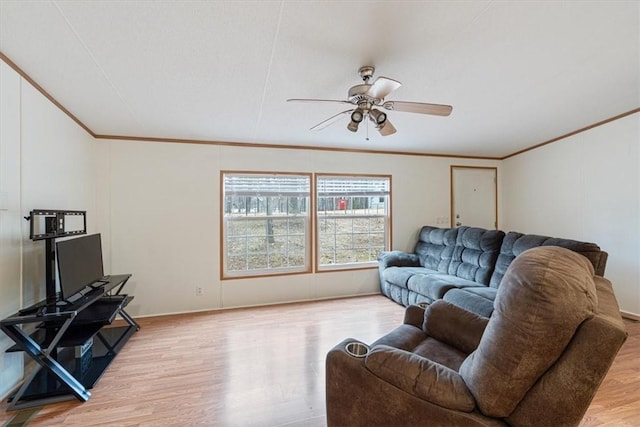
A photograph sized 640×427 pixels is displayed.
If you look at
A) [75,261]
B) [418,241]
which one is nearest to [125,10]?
[75,261]

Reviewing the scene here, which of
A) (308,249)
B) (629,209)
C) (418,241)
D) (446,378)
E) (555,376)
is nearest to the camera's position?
(555,376)

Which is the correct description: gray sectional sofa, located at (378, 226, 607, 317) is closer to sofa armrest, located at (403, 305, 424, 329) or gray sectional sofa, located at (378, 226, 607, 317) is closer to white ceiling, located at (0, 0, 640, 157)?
sofa armrest, located at (403, 305, 424, 329)

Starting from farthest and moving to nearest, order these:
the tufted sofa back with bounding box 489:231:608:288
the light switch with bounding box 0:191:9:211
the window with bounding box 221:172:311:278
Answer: the window with bounding box 221:172:311:278, the tufted sofa back with bounding box 489:231:608:288, the light switch with bounding box 0:191:9:211

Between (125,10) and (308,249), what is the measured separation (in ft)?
11.0

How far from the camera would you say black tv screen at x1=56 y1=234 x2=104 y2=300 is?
7.37 ft

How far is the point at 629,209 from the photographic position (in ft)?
11.7

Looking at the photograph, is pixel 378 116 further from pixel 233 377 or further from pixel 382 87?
pixel 233 377

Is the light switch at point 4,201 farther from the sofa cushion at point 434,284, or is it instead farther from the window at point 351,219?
the sofa cushion at point 434,284

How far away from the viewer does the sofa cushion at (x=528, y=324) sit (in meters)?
0.98

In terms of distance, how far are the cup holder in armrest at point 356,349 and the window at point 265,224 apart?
278 centimetres

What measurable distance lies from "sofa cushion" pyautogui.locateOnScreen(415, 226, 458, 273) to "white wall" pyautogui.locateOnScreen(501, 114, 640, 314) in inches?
70.3

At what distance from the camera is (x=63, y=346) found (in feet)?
6.98

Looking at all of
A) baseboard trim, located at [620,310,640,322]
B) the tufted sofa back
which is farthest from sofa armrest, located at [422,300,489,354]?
baseboard trim, located at [620,310,640,322]

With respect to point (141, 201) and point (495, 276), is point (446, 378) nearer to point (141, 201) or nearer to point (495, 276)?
point (495, 276)
